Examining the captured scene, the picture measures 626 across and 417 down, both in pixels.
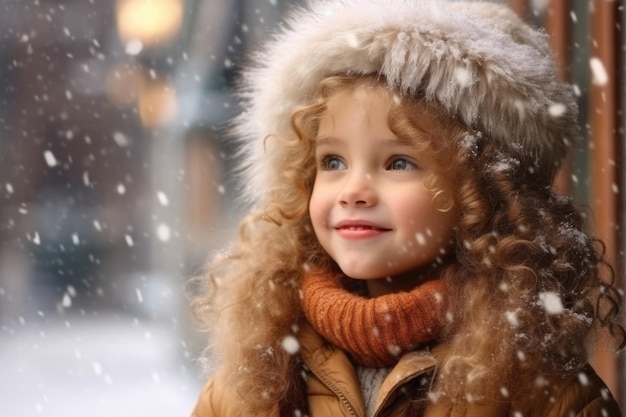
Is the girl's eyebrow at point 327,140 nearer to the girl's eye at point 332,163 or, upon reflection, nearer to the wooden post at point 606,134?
the girl's eye at point 332,163

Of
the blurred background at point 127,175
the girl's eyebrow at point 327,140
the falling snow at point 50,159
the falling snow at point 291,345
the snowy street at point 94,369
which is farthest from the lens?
the falling snow at point 50,159

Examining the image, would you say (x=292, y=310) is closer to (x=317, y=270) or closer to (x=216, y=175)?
(x=317, y=270)

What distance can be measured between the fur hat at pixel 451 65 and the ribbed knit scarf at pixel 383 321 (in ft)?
1.53

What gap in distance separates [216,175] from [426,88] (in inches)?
316

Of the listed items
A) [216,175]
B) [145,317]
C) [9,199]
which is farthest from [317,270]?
[9,199]

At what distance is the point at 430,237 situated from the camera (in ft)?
8.11

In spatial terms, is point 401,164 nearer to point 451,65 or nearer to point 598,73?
point 451,65

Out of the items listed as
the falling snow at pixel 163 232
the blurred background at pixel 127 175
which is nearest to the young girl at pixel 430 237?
the blurred background at pixel 127 175

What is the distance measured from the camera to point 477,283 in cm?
247

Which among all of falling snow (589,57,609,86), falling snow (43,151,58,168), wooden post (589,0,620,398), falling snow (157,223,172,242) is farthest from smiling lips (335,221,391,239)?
falling snow (43,151,58,168)

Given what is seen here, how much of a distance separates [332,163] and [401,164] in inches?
8.1

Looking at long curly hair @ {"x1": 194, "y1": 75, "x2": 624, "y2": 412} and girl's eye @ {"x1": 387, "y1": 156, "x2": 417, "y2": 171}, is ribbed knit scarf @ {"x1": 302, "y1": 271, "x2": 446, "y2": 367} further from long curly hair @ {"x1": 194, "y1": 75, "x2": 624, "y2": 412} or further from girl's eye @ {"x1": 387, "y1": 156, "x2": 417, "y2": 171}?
girl's eye @ {"x1": 387, "y1": 156, "x2": 417, "y2": 171}

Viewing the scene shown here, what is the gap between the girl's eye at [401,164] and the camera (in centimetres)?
245

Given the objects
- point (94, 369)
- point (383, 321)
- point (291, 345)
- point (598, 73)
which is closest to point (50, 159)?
point (94, 369)
